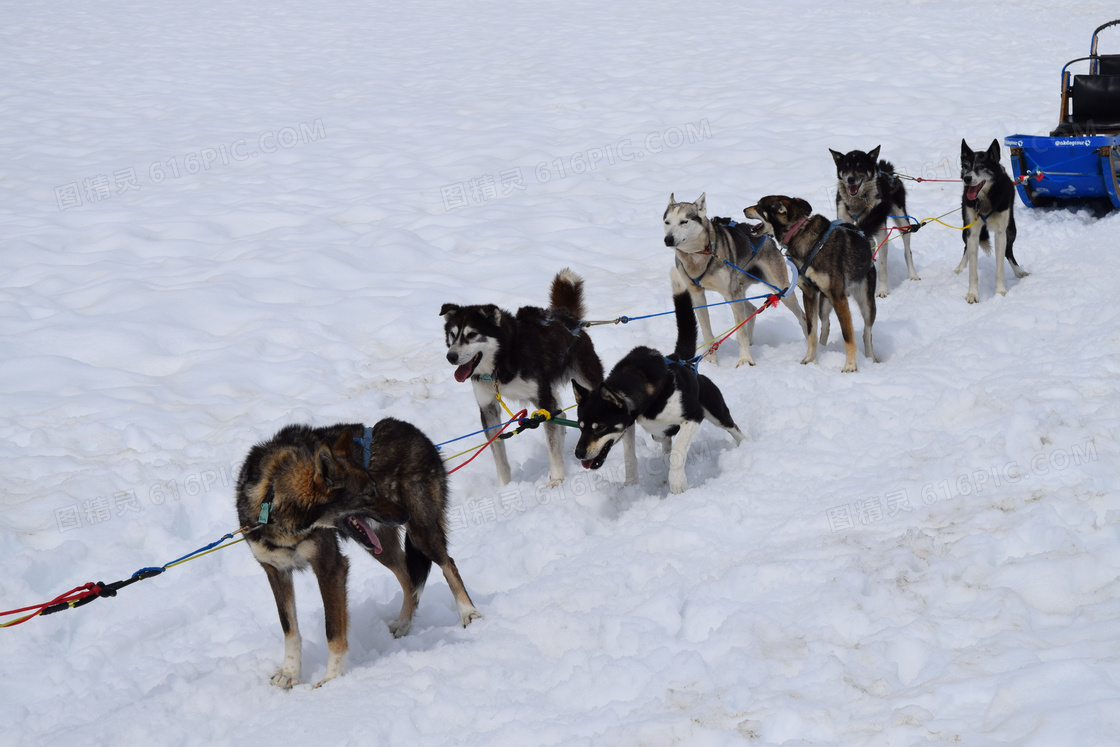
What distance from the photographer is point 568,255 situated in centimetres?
934

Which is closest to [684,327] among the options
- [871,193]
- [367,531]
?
[367,531]

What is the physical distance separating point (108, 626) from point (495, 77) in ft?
48.2

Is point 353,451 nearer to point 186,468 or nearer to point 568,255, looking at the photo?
point 186,468

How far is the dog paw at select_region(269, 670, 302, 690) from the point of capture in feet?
11.4

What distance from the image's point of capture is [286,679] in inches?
137

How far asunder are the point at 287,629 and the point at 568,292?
10.9ft

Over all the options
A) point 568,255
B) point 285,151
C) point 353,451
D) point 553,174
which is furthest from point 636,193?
point 353,451

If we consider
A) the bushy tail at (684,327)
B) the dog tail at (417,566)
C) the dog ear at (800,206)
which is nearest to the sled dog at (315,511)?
the dog tail at (417,566)

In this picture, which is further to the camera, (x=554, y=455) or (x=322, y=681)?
(x=554, y=455)

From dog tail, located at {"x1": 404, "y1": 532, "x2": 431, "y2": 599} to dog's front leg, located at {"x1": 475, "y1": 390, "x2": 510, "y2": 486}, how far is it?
143 centimetres

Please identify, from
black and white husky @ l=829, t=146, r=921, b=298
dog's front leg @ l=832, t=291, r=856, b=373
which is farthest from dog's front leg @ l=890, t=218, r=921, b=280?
dog's front leg @ l=832, t=291, r=856, b=373

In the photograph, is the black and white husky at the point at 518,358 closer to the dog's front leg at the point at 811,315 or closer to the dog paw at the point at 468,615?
the dog paw at the point at 468,615

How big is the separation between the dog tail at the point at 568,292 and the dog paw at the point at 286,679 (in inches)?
130

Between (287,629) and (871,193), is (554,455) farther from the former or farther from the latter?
(871,193)
